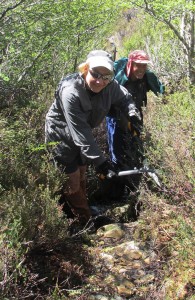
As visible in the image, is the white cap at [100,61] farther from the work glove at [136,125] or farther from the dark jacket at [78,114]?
the work glove at [136,125]

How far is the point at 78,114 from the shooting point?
3.09 metres

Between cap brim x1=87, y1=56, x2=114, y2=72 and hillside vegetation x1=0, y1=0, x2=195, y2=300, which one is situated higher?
cap brim x1=87, y1=56, x2=114, y2=72

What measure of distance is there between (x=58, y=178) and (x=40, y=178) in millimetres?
177

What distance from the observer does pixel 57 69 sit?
5.23 meters

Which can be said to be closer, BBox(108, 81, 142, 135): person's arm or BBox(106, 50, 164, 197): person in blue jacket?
BBox(108, 81, 142, 135): person's arm

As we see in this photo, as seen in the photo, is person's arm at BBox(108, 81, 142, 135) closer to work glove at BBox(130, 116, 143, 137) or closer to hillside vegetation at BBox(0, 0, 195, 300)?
work glove at BBox(130, 116, 143, 137)

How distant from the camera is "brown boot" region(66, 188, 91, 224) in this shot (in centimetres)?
379

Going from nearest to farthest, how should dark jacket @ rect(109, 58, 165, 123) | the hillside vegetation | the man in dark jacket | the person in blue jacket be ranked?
the hillside vegetation < the man in dark jacket < the person in blue jacket < dark jacket @ rect(109, 58, 165, 123)

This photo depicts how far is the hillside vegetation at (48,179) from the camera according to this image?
2.62 m

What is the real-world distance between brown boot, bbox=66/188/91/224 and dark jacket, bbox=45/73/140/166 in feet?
1.52

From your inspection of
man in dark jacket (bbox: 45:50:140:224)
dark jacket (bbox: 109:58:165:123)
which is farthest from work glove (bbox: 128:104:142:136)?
dark jacket (bbox: 109:58:165:123)

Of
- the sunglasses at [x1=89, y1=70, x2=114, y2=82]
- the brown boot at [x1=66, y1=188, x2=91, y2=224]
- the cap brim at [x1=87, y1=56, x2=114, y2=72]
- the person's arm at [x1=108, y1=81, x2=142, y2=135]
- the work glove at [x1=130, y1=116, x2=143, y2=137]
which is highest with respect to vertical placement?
the cap brim at [x1=87, y1=56, x2=114, y2=72]

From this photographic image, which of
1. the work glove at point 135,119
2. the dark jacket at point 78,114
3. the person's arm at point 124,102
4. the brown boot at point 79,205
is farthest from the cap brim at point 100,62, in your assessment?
the brown boot at point 79,205

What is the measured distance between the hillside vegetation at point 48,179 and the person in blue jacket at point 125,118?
10.6 inches
